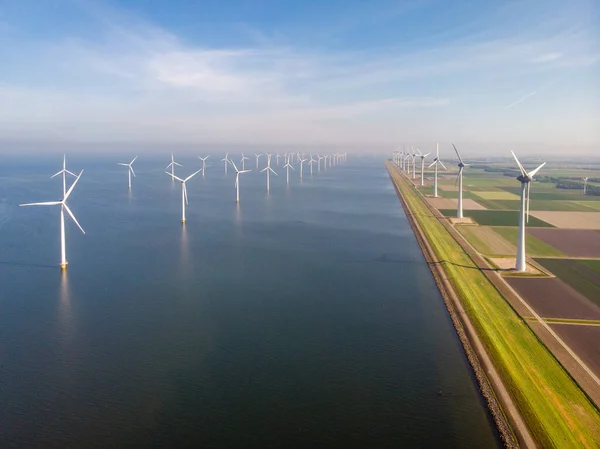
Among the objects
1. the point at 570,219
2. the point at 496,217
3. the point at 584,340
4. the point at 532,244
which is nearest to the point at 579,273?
the point at 532,244

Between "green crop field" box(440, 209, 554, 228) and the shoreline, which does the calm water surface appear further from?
"green crop field" box(440, 209, 554, 228)

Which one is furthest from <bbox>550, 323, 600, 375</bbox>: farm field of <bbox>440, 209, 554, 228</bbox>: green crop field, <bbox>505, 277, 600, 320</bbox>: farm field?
<bbox>440, 209, 554, 228</bbox>: green crop field

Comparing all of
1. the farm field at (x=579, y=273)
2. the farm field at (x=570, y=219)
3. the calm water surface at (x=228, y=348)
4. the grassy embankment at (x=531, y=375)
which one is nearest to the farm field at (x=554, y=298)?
the farm field at (x=579, y=273)

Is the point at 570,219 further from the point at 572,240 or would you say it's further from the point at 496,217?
the point at 572,240

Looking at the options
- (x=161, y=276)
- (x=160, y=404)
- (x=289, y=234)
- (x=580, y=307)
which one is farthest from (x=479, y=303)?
(x=289, y=234)

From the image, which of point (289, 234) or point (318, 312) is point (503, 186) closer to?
point (289, 234)

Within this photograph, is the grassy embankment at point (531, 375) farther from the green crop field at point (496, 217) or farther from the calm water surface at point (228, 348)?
the green crop field at point (496, 217)
